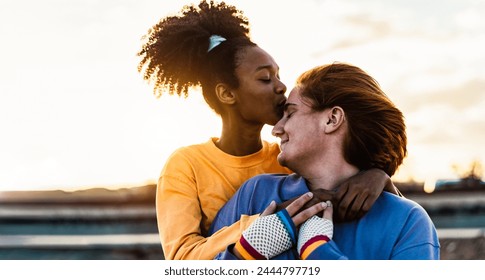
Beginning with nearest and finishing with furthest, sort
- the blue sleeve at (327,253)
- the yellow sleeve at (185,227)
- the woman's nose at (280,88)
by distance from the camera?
the blue sleeve at (327,253) → the yellow sleeve at (185,227) → the woman's nose at (280,88)

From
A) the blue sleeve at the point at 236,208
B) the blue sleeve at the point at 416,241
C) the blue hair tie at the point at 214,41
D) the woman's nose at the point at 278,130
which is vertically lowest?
the blue sleeve at the point at 416,241

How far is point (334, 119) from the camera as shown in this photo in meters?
1.94

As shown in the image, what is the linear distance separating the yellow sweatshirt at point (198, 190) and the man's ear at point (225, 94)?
13 cm

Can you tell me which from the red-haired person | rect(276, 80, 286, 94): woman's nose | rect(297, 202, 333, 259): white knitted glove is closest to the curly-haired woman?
rect(276, 80, 286, 94): woman's nose

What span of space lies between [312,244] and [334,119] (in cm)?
36

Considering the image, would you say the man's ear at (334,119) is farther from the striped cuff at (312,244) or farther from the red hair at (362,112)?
the striped cuff at (312,244)

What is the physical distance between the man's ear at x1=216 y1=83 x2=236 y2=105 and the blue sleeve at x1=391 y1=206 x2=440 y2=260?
75 centimetres

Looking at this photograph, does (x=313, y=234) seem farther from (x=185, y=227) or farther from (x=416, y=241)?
(x=185, y=227)

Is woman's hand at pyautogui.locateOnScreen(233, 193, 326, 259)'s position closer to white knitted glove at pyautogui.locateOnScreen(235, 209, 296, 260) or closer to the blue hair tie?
white knitted glove at pyautogui.locateOnScreen(235, 209, 296, 260)

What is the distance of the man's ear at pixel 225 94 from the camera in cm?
232

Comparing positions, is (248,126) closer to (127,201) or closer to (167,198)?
(167,198)

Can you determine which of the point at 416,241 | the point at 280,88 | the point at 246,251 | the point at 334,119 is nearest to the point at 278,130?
the point at 334,119

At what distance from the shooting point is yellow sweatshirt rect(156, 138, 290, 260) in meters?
2.00

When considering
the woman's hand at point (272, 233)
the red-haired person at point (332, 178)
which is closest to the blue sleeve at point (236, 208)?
the red-haired person at point (332, 178)
